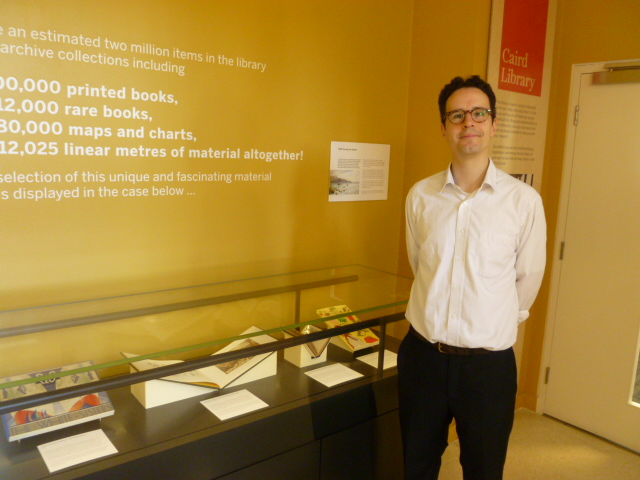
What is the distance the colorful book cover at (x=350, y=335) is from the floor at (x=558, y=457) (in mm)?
1076

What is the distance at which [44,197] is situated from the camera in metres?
2.12

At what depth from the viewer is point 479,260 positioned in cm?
198

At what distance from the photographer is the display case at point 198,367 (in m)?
1.66

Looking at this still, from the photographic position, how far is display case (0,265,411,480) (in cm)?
166

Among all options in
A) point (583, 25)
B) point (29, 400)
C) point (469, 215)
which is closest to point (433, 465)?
point (469, 215)

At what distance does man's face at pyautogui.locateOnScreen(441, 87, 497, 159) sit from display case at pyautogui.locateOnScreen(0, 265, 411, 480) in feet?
2.43

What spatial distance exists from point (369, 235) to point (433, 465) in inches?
61.3

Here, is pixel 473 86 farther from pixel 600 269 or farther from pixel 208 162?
pixel 600 269

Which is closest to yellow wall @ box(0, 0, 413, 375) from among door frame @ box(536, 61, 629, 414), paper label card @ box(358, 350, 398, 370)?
paper label card @ box(358, 350, 398, 370)

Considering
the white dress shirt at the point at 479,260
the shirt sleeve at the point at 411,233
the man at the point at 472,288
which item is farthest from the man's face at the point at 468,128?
the shirt sleeve at the point at 411,233

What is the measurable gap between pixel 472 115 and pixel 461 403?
3.54ft

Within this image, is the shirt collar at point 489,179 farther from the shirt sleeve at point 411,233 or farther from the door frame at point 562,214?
the door frame at point 562,214

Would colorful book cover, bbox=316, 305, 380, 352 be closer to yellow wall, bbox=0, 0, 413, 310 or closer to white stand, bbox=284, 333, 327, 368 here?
white stand, bbox=284, 333, 327, 368

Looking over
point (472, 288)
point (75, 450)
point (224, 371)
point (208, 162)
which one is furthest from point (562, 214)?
point (75, 450)
